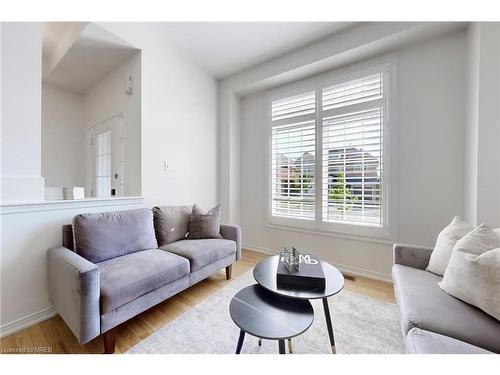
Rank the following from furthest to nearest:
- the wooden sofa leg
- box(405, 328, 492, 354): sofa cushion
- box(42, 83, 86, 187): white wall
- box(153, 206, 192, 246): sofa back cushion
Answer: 1. box(42, 83, 86, 187): white wall
2. box(153, 206, 192, 246): sofa back cushion
3. the wooden sofa leg
4. box(405, 328, 492, 354): sofa cushion

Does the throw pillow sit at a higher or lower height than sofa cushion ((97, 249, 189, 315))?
higher

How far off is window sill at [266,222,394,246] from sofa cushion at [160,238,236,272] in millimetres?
988

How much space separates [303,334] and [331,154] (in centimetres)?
199

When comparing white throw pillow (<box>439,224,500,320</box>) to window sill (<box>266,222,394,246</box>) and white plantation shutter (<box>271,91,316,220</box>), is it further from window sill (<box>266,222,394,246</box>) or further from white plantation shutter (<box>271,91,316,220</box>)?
white plantation shutter (<box>271,91,316,220</box>)

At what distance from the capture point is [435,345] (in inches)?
33.4

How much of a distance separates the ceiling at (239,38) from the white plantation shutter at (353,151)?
71 cm

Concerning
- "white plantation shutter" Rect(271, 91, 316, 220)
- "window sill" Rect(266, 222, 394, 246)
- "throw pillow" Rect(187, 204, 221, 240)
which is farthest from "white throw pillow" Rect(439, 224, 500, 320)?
"throw pillow" Rect(187, 204, 221, 240)

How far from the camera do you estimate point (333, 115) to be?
2598 millimetres

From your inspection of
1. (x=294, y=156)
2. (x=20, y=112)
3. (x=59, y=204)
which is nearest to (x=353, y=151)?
(x=294, y=156)

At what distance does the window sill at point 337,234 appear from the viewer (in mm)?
2314

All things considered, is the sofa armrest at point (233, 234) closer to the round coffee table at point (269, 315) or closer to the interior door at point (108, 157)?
the round coffee table at point (269, 315)

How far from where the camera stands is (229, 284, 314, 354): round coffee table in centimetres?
97
